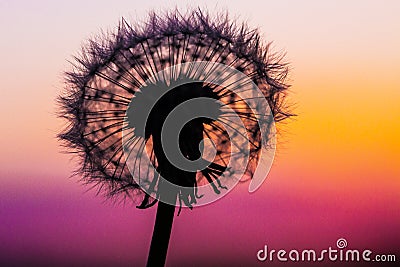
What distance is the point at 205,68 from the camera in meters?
9.34

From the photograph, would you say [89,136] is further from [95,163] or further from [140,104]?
[140,104]

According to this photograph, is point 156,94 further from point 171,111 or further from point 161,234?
point 161,234

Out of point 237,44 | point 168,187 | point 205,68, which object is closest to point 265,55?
point 237,44

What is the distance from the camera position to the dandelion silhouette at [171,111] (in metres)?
9.15

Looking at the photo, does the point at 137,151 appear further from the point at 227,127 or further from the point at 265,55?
the point at 265,55

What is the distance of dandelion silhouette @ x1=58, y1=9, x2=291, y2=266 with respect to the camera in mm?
9148

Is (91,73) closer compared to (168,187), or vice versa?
(168,187)

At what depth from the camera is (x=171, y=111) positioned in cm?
911

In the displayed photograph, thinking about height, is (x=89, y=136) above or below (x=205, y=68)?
below

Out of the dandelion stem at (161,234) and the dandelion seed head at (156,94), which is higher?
the dandelion seed head at (156,94)

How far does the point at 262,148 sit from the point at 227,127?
0.65 m


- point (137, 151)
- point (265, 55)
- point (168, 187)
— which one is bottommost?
point (168, 187)

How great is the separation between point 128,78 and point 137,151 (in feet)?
3.74

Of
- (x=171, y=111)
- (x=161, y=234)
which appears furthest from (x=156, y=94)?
(x=161, y=234)
